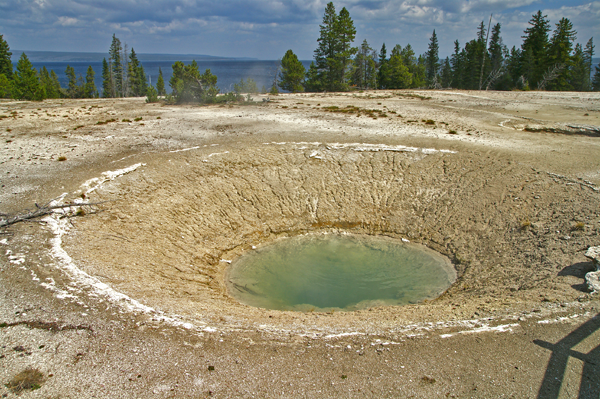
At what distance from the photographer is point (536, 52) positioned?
63281 mm

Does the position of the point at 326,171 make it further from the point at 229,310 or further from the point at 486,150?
the point at 229,310

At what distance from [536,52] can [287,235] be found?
69749 mm

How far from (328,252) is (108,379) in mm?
11939

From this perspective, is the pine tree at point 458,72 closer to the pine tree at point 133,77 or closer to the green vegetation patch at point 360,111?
the green vegetation patch at point 360,111

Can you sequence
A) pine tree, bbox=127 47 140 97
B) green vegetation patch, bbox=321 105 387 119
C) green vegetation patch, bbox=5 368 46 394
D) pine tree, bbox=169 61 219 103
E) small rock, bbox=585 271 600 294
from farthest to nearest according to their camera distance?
pine tree, bbox=127 47 140 97, pine tree, bbox=169 61 219 103, green vegetation patch, bbox=321 105 387 119, small rock, bbox=585 271 600 294, green vegetation patch, bbox=5 368 46 394

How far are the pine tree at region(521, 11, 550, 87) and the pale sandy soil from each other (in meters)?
38.4

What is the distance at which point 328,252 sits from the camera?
56.8 ft

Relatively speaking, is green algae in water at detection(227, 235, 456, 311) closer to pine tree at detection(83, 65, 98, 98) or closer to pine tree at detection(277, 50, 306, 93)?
pine tree at detection(277, 50, 306, 93)

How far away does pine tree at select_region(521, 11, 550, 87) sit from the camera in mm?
62406

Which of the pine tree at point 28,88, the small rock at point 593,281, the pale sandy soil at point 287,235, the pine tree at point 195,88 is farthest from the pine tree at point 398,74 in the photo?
the small rock at point 593,281

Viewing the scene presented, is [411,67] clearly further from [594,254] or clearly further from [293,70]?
[594,254]

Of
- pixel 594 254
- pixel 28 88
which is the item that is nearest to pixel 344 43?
pixel 28 88

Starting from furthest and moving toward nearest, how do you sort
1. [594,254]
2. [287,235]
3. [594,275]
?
[287,235]
[594,254]
[594,275]

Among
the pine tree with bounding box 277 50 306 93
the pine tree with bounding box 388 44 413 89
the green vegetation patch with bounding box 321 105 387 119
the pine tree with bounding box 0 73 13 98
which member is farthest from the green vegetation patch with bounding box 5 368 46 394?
the pine tree with bounding box 388 44 413 89
